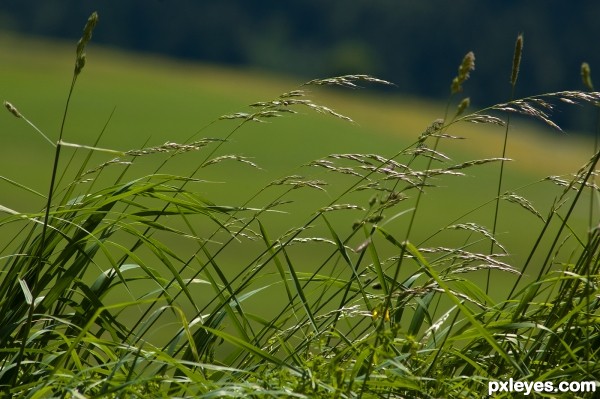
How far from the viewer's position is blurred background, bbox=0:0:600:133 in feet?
357

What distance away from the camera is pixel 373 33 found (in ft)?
400

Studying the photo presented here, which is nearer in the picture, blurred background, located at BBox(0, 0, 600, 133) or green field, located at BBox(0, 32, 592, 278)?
green field, located at BBox(0, 32, 592, 278)

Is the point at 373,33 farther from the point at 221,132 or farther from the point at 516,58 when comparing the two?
the point at 516,58

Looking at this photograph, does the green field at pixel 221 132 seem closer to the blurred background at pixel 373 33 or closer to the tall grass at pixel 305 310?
the tall grass at pixel 305 310

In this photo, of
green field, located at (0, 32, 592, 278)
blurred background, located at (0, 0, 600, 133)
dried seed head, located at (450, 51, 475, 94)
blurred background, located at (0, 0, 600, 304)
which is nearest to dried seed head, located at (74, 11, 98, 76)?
blurred background, located at (0, 0, 600, 304)

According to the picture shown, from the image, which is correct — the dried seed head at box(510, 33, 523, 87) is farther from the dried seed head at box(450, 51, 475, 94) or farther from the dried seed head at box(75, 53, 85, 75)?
the dried seed head at box(75, 53, 85, 75)

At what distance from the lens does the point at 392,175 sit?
1299 mm

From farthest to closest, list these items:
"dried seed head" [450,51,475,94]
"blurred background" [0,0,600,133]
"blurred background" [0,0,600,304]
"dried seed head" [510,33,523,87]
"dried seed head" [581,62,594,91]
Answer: "blurred background" [0,0,600,133], "blurred background" [0,0,600,304], "dried seed head" [510,33,523,87], "dried seed head" [581,62,594,91], "dried seed head" [450,51,475,94]

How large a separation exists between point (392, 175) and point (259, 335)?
358 millimetres

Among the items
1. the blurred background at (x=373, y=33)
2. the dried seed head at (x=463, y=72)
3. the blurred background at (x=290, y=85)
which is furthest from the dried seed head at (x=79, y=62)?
the blurred background at (x=373, y=33)

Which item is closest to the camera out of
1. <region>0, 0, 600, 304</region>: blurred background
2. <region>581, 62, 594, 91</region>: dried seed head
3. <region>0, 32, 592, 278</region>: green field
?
<region>581, 62, 594, 91</region>: dried seed head

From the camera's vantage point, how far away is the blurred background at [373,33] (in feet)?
357

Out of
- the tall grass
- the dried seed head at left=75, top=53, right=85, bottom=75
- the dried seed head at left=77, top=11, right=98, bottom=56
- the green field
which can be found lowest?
the green field

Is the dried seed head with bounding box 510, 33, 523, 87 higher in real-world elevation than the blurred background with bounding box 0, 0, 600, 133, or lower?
higher
